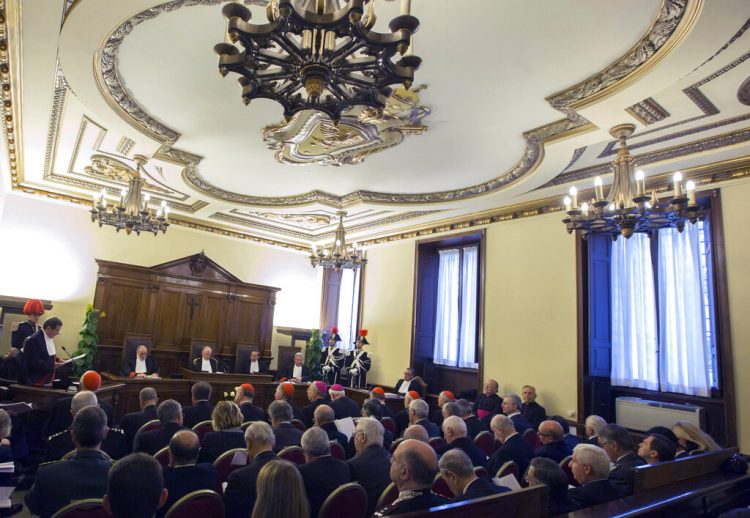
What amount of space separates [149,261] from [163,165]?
3175 millimetres

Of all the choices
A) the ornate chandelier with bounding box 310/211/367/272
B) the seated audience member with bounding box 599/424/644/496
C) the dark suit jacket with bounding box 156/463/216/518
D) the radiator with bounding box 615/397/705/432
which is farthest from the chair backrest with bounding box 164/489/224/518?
the ornate chandelier with bounding box 310/211/367/272

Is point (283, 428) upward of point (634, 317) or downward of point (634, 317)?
downward

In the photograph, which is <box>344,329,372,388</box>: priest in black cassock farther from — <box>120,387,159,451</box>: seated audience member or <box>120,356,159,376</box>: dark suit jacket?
<box>120,387,159,451</box>: seated audience member

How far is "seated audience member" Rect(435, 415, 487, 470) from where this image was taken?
355 centimetres

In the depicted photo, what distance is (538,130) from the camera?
5270mm

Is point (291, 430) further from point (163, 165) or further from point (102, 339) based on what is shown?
point (102, 339)

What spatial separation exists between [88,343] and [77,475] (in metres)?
6.36

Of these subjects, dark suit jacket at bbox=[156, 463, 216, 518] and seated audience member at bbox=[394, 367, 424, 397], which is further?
seated audience member at bbox=[394, 367, 424, 397]

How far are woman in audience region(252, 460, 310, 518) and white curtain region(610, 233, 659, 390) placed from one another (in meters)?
6.02

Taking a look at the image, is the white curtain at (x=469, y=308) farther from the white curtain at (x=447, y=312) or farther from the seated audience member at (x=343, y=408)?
the seated audience member at (x=343, y=408)

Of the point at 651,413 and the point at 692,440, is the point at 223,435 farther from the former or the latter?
the point at 651,413

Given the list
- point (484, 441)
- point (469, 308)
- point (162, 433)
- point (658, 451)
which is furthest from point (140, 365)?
point (658, 451)

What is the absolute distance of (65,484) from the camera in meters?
2.33

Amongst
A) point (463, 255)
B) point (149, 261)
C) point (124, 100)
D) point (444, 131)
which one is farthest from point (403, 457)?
point (149, 261)
